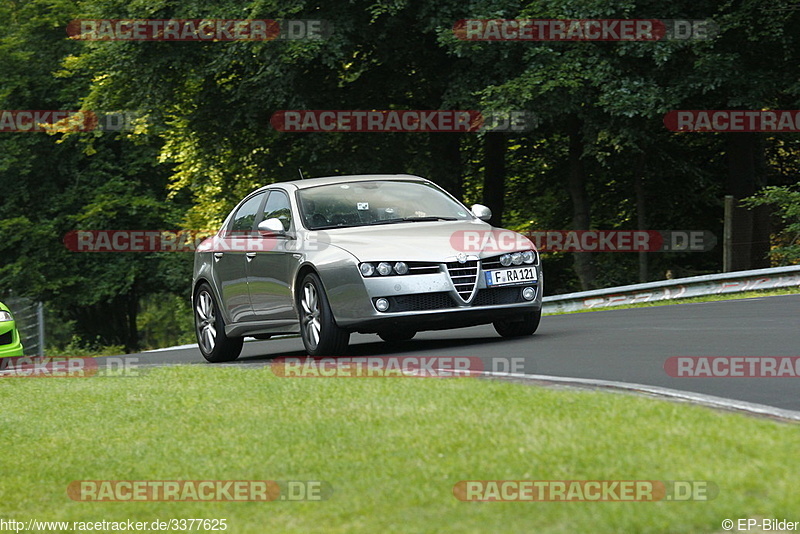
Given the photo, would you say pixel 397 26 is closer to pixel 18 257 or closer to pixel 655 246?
pixel 655 246

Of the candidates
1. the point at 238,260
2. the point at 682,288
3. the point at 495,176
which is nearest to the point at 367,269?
the point at 238,260

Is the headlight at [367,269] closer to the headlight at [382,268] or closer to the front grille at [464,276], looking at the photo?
the headlight at [382,268]

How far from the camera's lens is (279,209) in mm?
13711

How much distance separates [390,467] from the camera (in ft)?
21.7

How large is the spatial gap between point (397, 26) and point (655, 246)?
7.71 metres

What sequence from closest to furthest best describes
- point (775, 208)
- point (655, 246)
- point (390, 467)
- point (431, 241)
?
point (390, 467)
point (431, 241)
point (775, 208)
point (655, 246)

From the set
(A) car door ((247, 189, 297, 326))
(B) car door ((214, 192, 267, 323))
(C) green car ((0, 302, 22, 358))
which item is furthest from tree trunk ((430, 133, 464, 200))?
(A) car door ((247, 189, 297, 326))

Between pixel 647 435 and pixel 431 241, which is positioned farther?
pixel 431 241

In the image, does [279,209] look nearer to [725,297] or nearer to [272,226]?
[272,226]

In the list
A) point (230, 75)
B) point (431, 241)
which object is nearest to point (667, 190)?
point (230, 75)

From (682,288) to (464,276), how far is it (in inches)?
356

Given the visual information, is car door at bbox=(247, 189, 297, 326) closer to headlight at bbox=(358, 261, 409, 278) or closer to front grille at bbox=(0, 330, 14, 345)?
headlight at bbox=(358, 261, 409, 278)

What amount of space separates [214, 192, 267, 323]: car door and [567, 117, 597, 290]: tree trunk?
15.1m

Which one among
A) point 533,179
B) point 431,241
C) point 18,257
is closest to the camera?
point 431,241
